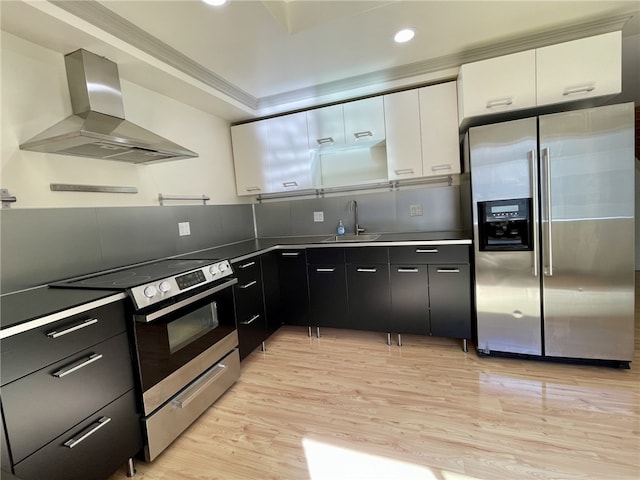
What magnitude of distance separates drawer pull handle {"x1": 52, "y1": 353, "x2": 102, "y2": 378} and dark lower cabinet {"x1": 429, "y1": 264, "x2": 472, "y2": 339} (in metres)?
2.20

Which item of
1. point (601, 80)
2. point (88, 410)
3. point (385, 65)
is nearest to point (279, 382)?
point (88, 410)

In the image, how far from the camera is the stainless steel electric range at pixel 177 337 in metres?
1.52

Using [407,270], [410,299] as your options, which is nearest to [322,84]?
[407,270]

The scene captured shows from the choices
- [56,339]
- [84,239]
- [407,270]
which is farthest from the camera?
[407,270]

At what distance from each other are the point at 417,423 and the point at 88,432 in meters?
1.60

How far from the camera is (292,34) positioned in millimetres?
2008

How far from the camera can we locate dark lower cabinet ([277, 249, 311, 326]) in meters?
2.88

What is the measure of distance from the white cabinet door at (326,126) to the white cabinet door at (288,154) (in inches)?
2.9

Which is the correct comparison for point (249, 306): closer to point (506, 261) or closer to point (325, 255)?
point (325, 255)

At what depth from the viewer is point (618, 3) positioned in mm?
1883

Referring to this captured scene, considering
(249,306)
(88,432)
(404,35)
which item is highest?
(404,35)

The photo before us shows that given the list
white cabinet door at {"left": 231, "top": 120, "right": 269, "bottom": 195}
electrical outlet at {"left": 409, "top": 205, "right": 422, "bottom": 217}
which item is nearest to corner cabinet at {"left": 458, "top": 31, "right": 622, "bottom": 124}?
electrical outlet at {"left": 409, "top": 205, "right": 422, "bottom": 217}

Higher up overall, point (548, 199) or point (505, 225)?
point (548, 199)

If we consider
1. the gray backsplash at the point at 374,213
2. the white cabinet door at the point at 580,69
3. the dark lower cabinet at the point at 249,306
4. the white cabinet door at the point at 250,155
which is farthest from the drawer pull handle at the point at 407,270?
the white cabinet door at the point at 250,155
